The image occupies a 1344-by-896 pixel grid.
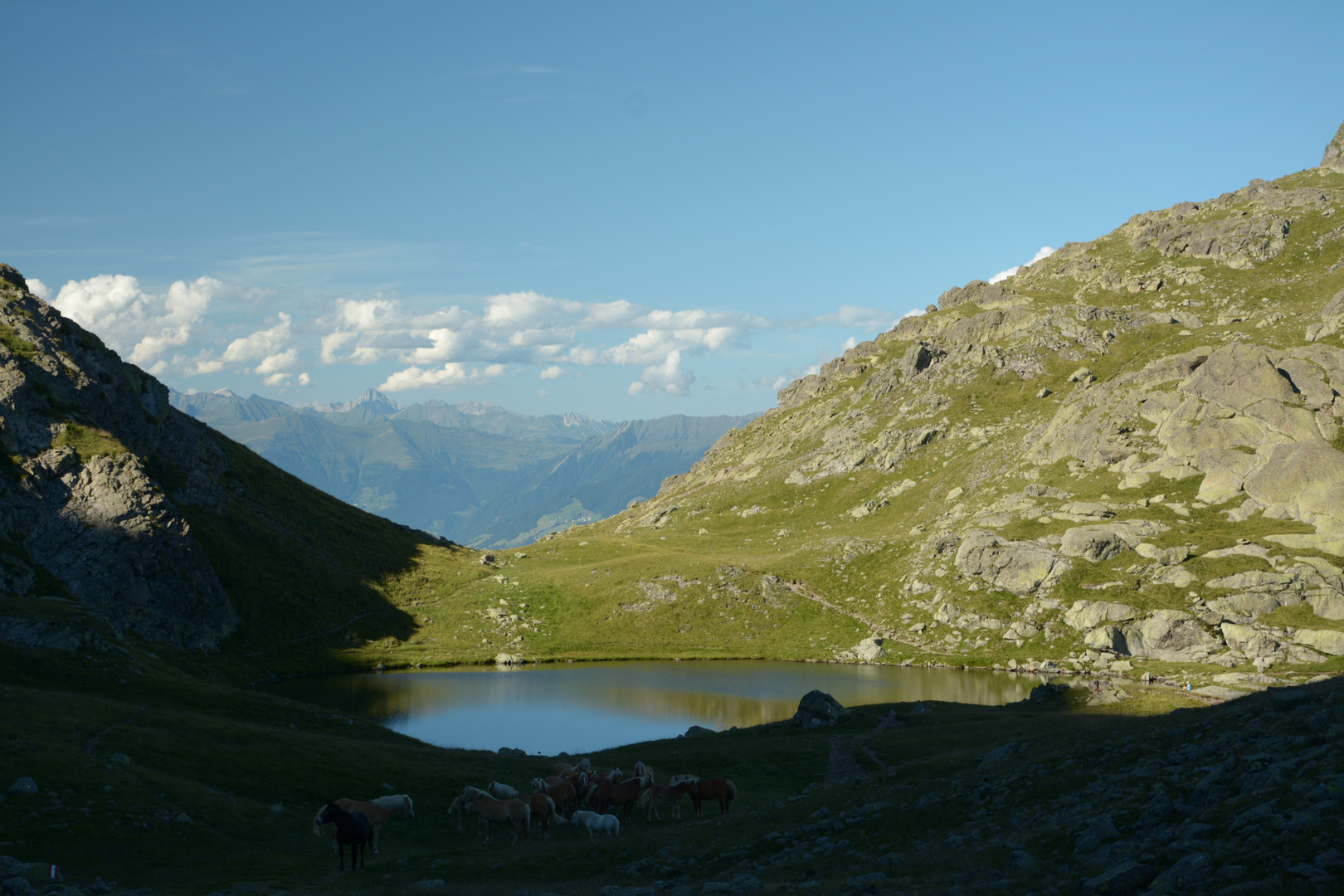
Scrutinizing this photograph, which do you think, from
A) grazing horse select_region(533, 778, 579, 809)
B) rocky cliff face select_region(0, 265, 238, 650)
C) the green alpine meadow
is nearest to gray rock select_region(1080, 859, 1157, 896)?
the green alpine meadow

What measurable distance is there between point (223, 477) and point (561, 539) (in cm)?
8404

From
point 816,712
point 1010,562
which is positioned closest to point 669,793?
point 816,712

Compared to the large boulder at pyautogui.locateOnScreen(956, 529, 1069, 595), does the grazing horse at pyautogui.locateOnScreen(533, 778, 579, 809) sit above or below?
below

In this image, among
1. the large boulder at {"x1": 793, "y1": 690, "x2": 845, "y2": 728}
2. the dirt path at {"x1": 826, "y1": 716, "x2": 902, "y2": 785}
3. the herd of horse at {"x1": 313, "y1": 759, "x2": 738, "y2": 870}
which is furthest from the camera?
the large boulder at {"x1": 793, "y1": 690, "x2": 845, "y2": 728}

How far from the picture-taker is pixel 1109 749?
86.2ft

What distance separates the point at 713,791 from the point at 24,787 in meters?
28.4

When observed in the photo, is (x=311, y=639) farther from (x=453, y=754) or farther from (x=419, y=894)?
(x=419, y=894)

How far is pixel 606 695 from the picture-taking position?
90.5 meters

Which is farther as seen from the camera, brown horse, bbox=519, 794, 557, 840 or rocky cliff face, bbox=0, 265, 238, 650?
rocky cliff face, bbox=0, 265, 238, 650

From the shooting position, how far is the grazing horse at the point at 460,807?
35.6 metres

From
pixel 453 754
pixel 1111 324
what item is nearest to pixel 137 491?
pixel 453 754

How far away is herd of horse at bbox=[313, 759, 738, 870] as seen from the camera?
108 ft

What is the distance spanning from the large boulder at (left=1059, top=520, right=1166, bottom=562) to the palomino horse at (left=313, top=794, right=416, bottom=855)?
9831 centimetres

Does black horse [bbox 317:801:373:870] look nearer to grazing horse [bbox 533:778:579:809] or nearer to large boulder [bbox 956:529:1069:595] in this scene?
grazing horse [bbox 533:778:579:809]
